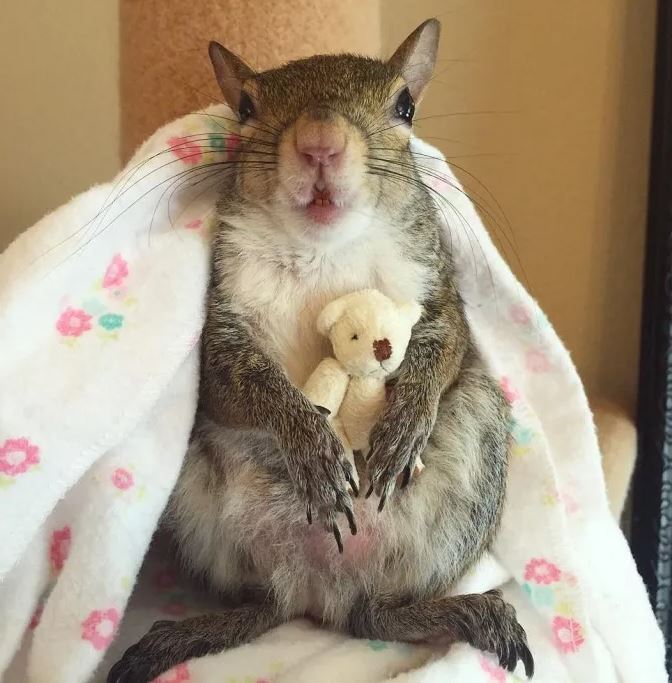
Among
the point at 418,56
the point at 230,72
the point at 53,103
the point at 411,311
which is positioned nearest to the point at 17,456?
the point at 411,311

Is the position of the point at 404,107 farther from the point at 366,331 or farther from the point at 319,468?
the point at 319,468

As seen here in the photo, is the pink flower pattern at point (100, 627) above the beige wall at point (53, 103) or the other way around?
the other way around

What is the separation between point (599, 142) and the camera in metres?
1.67

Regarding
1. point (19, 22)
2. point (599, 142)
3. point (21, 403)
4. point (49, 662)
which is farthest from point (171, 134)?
point (599, 142)

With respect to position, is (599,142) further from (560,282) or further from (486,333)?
(486,333)

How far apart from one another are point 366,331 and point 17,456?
1.31ft

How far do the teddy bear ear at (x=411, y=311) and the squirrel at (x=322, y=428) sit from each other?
0.09 feet

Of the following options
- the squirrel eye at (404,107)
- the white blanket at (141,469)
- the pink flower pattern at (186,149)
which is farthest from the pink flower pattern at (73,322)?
the squirrel eye at (404,107)

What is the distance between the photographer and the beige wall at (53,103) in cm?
151

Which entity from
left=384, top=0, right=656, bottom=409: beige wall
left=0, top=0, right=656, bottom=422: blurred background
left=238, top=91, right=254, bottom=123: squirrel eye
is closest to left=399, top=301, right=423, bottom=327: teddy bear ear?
left=238, top=91, right=254, bottom=123: squirrel eye

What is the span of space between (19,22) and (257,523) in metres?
1.20

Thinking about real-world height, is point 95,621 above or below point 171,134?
below

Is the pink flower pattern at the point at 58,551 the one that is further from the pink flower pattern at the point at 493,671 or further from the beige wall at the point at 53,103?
the beige wall at the point at 53,103

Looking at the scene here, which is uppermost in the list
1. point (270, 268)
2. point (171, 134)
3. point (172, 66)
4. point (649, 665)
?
point (172, 66)
